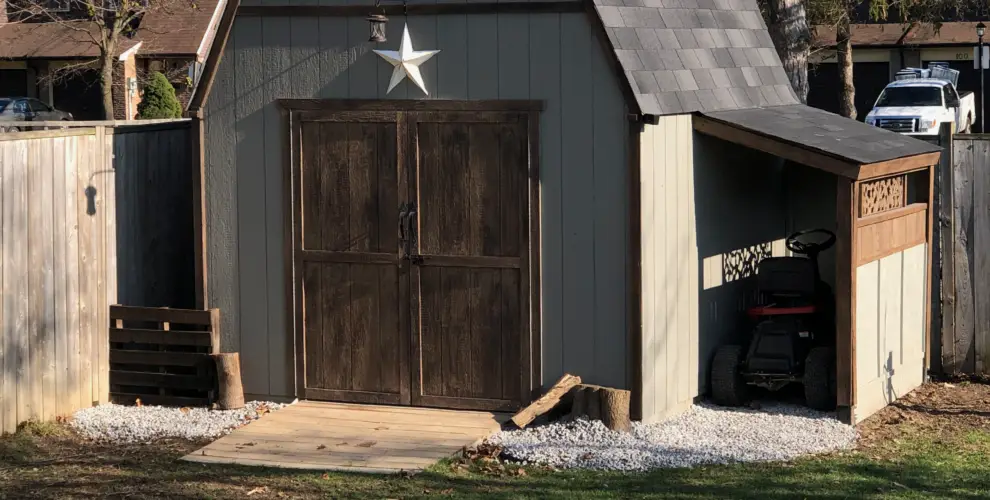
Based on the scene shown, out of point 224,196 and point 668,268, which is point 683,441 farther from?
point 224,196

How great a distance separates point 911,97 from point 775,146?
2273 cm

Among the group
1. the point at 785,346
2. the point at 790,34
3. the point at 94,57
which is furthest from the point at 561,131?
the point at 94,57

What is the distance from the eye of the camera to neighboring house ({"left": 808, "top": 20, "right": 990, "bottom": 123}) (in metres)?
37.0

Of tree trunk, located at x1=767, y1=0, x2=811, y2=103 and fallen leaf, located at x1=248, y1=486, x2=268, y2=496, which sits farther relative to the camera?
tree trunk, located at x1=767, y1=0, x2=811, y2=103

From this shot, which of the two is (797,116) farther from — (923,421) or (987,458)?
(987,458)

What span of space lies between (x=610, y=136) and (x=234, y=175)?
2.66 metres

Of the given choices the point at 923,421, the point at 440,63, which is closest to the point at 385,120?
the point at 440,63

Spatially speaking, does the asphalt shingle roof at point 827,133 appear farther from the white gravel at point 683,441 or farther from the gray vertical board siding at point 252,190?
the gray vertical board siding at point 252,190

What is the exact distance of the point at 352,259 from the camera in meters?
8.84

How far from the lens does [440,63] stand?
852 centimetres

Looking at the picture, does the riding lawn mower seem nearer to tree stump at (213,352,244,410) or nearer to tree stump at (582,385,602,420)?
tree stump at (582,385,602,420)

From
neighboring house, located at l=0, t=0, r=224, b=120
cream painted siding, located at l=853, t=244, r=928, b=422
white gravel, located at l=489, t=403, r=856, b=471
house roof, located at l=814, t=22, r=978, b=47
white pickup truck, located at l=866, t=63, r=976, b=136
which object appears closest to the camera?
white gravel, located at l=489, t=403, r=856, b=471

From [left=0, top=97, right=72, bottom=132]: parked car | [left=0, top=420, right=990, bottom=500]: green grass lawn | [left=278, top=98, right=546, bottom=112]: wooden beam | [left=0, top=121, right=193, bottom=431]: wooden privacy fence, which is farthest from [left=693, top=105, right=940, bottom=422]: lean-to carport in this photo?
[left=0, top=97, right=72, bottom=132]: parked car

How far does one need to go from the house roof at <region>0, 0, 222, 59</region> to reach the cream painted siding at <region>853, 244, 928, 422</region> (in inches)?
1213
